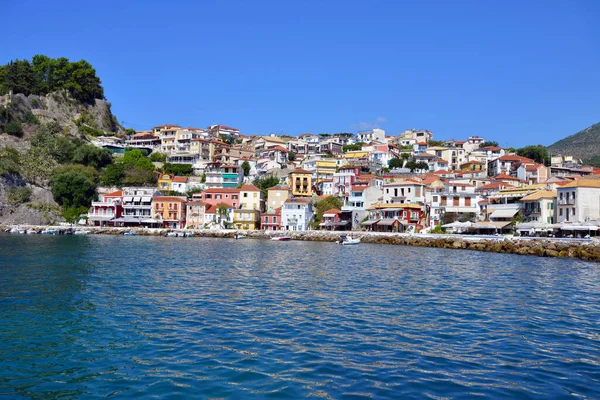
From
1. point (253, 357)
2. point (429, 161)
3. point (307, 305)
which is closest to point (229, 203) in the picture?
point (429, 161)

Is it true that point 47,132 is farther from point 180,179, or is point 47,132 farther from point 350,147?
point 350,147

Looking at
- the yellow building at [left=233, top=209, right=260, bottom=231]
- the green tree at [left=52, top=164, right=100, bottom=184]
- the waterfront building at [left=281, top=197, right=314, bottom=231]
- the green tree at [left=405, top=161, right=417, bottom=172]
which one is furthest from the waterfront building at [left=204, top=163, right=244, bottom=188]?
the green tree at [left=405, top=161, right=417, bottom=172]

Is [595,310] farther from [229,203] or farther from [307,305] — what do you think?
[229,203]

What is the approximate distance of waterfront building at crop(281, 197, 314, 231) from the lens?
67375mm

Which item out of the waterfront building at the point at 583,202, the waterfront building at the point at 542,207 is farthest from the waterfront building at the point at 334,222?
the waterfront building at the point at 583,202

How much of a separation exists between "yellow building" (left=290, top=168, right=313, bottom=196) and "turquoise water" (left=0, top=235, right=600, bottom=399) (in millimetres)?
53731

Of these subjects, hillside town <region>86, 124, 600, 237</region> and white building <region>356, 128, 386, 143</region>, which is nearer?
hillside town <region>86, 124, 600, 237</region>

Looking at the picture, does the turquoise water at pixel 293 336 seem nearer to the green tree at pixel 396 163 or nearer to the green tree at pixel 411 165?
the green tree at pixel 411 165

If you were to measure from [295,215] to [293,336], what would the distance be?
183 feet

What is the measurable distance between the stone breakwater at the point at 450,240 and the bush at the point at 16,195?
703 centimetres

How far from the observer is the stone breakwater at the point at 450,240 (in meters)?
37.3

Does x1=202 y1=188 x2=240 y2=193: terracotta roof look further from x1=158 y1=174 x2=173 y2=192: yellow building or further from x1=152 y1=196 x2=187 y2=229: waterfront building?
x1=158 y1=174 x2=173 y2=192: yellow building

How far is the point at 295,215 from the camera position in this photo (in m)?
67.6

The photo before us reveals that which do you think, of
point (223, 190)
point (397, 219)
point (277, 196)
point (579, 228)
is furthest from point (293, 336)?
point (223, 190)
